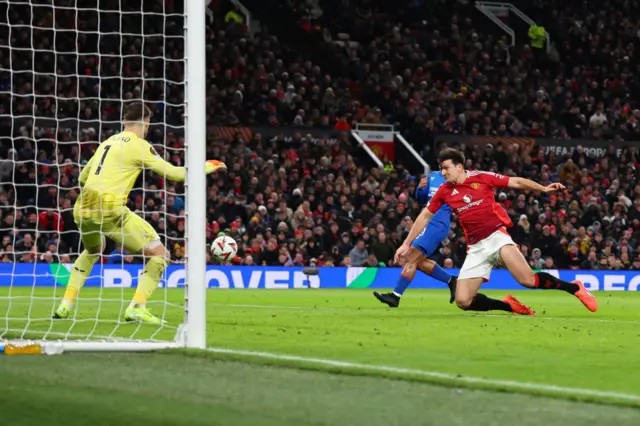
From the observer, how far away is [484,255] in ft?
40.3

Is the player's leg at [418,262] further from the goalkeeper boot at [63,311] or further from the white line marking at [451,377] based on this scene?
the white line marking at [451,377]

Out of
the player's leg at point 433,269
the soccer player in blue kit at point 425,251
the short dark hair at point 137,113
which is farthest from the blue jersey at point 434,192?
the short dark hair at point 137,113

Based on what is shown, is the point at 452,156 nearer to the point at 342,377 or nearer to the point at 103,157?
the point at 103,157

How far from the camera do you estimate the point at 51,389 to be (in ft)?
20.4

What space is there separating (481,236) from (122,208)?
3813 mm

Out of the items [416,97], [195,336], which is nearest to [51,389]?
[195,336]

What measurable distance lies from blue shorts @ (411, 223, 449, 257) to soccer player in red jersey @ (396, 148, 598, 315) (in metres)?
2.04

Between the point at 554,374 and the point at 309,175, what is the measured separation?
1979 cm

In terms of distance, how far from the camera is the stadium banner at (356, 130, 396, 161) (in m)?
30.0

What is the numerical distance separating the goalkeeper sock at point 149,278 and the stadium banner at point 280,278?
1053 centimetres

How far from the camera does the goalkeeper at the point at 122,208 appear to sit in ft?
34.5

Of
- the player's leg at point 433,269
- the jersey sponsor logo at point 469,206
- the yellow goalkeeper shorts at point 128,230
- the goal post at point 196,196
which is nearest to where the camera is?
the goal post at point 196,196

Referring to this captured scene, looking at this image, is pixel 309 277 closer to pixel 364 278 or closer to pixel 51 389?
pixel 364 278

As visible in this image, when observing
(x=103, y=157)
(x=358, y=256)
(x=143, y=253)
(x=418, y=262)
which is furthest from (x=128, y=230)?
(x=358, y=256)
